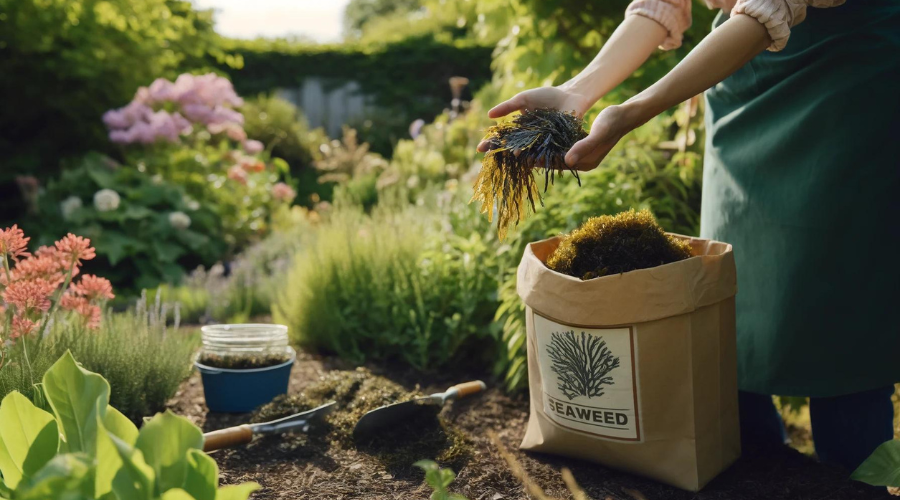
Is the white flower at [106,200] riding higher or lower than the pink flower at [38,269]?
higher

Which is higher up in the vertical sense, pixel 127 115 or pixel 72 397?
pixel 127 115

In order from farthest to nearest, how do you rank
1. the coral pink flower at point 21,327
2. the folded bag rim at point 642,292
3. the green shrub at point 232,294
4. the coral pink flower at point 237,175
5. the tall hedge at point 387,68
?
the tall hedge at point 387,68 → the coral pink flower at point 237,175 → the green shrub at point 232,294 → the coral pink flower at point 21,327 → the folded bag rim at point 642,292

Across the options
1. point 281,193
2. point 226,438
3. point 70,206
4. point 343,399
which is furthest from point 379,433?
point 281,193

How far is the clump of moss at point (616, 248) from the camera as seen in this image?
187cm

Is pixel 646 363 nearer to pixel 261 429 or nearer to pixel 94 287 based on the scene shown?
pixel 261 429

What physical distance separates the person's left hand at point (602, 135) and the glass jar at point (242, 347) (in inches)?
56.8

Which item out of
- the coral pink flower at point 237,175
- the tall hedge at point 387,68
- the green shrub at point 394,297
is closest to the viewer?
the green shrub at point 394,297

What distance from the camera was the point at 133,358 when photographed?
7.72ft

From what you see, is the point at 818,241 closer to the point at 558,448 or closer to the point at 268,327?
the point at 558,448

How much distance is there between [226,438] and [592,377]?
0.99m

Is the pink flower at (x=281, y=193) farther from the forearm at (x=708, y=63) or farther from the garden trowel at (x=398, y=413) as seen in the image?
the forearm at (x=708, y=63)

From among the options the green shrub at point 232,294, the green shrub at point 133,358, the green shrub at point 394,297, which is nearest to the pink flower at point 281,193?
the green shrub at point 232,294

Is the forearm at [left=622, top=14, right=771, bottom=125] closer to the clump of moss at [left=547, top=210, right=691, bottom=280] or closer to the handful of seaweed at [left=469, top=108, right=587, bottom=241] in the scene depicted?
the handful of seaweed at [left=469, top=108, right=587, bottom=241]

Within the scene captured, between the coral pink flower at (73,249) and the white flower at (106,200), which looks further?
the white flower at (106,200)
